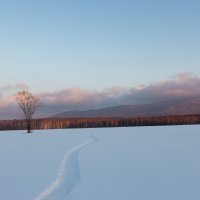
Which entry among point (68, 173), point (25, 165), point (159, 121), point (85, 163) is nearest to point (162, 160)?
point (85, 163)

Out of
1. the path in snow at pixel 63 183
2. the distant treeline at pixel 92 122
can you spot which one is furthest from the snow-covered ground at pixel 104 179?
the distant treeline at pixel 92 122

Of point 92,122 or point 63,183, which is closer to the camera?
point 63,183

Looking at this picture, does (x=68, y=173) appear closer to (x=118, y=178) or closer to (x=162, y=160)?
(x=118, y=178)

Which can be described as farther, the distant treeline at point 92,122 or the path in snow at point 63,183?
the distant treeline at point 92,122

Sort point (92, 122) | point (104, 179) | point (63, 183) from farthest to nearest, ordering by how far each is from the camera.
Answer: point (92, 122) < point (104, 179) < point (63, 183)

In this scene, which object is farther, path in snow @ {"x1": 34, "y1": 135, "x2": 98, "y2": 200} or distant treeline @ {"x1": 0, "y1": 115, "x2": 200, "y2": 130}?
distant treeline @ {"x1": 0, "y1": 115, "x2": 200, "y2": 130}

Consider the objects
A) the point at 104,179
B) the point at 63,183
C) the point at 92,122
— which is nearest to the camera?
the point at 63,183

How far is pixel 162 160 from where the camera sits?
488 inches

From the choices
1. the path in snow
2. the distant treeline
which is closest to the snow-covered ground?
the path in snow

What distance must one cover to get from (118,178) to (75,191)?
1.62 meters

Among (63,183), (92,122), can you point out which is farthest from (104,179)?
(92,122)

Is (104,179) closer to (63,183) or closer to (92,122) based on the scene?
(63,183)

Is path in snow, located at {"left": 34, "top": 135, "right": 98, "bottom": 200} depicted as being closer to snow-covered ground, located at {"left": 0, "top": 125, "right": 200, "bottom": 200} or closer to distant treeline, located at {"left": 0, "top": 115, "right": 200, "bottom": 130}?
snow-covered ground, located at {"left": 0, "top": 125, "right": 200, "bottom": 200}

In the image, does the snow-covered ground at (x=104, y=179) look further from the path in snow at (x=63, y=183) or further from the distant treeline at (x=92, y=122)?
the distant treeline at (x=92, y=122)
